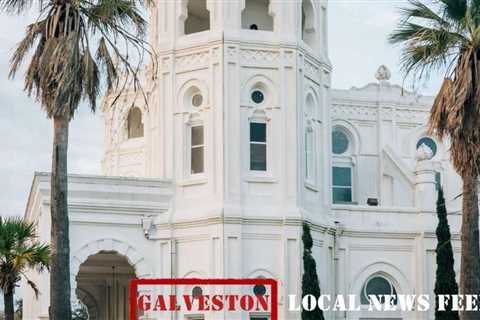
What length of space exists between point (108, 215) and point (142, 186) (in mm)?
1533

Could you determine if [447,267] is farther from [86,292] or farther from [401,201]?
[86,292]

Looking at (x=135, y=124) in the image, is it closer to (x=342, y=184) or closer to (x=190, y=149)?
(x=342, y=184)

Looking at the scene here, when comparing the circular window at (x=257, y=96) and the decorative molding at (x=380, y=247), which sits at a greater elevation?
the circular window at (x=257, y=96)

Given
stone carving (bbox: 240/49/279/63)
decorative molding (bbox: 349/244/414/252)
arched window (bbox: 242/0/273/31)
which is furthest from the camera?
arched window (bbox: 242/0/273/31)

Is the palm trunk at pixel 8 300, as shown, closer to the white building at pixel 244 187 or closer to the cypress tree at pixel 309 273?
the white building at pixel 244 187

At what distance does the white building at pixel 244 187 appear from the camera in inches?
1588

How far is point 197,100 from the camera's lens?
138ft

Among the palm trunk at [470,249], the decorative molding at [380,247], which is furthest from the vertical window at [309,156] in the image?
the palm trunk at [470,249]

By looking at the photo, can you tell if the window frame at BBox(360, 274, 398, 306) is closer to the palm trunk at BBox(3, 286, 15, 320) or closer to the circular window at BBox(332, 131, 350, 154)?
the circular window at BBox(332, 131, 350, 154)

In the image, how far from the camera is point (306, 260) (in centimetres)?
3962

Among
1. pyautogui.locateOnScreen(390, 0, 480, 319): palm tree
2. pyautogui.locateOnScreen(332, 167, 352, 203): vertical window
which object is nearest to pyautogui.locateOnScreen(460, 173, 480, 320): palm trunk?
pyautogui.locateOnScreen(390, 0, 480, 319): palm tree

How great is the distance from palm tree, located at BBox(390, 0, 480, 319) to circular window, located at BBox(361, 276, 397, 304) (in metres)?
12.9

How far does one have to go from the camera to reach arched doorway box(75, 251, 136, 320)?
4762 centimetres

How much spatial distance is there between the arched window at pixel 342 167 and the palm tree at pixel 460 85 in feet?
57.0
